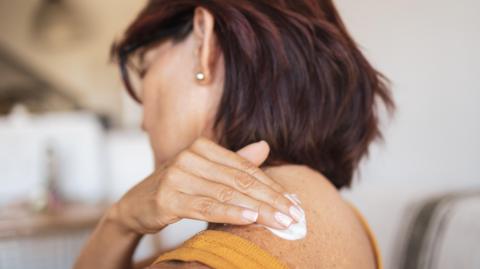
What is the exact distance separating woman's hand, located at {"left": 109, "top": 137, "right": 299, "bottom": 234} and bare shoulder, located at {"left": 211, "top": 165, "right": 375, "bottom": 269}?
2 centimetres

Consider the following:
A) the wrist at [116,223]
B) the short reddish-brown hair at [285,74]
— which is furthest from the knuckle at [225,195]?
the wrist at [116,223]

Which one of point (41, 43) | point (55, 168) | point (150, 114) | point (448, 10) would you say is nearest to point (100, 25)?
point (41, 43)

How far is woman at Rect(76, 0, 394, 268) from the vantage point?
491mm

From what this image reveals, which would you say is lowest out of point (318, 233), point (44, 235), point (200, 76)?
point (44, 235)

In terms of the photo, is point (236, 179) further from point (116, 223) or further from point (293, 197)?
point (116, 223)

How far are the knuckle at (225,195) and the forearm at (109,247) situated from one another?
0.31 m

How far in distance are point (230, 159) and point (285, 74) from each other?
164 mm

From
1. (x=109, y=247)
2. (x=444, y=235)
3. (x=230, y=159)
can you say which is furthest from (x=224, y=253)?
(x=444, y=235)

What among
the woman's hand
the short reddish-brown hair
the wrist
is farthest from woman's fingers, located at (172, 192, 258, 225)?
the wrist

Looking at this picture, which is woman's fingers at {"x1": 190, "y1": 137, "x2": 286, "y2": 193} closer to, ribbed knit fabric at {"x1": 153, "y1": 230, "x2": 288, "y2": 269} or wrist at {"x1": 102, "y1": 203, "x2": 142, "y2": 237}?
ribbed knit fabric at {"x1": 153, "y1": 230, "x2": 288, "y2": 269}

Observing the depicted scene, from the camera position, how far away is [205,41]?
2.04 feet

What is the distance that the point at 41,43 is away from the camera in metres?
3.16

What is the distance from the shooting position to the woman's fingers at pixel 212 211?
0.47 m

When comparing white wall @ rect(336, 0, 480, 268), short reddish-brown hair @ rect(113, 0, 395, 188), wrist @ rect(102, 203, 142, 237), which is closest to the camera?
short reddish-brown hair @ rect(113, 0, 395, 188)
